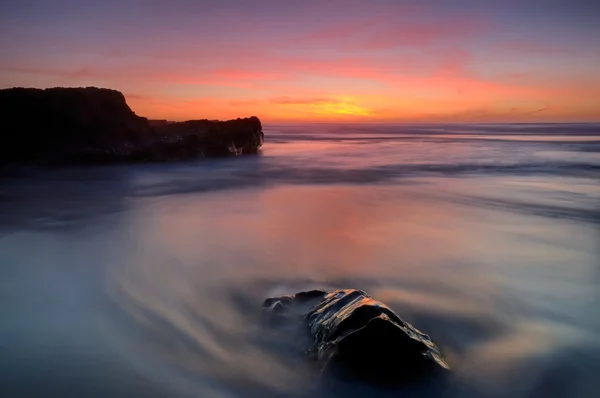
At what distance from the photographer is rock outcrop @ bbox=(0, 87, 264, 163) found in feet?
29.9

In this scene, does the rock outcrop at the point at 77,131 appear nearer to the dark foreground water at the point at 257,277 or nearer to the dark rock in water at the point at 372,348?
the dark foreground water at the point at 257,277

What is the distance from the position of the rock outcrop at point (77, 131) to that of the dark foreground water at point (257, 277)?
0.92 m

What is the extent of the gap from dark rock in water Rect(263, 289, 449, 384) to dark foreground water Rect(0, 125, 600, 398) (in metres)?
0.11

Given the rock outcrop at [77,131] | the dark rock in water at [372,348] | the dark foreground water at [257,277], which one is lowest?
the dark foreground water at [257,277]

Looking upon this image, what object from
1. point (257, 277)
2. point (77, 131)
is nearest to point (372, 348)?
point (257, 277)

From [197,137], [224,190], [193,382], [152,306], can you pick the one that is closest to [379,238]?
[152,306]

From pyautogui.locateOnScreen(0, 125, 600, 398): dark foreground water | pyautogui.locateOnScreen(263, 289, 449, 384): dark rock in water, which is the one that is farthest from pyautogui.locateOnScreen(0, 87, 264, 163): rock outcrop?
pyautogui.locateOnScreen(263, 289, 449, 384): dark rock in water

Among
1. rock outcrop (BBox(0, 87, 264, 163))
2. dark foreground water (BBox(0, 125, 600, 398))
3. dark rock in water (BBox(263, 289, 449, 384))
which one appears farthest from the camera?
rock outcrop (BBox(0, 87, 264, 163))

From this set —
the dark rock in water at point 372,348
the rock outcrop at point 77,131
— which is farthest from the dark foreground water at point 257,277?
the rock outcrop at point 77,131

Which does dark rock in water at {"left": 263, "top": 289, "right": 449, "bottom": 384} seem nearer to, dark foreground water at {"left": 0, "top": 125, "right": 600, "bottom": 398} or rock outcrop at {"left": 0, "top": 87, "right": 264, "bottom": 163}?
dark foreground water at {"left": 0, "top": 125, "right": 600, "bottom": 398}

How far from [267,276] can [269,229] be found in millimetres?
1753

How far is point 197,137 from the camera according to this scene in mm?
11711

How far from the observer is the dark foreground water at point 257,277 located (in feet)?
7.49

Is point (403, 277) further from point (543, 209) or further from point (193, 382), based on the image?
point (543, 209)
